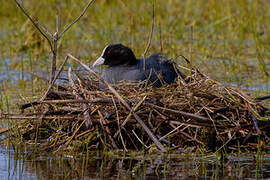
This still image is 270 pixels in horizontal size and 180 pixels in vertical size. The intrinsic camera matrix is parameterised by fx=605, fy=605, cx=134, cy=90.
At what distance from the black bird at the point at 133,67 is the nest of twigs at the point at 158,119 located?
25.0 inches

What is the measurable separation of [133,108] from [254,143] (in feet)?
3.28

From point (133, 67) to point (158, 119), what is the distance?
4.33 feet

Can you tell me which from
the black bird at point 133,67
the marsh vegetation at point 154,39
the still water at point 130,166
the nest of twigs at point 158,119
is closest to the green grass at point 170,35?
the marsh vegetation at point 154,39

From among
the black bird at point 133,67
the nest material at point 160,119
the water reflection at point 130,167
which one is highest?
the black bird at point 133,67

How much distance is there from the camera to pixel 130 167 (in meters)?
4.37

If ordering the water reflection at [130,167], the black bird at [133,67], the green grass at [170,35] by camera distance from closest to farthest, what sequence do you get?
the water reflection at [130,167] < the black bird at [133,67] < the green grass at [170,35]

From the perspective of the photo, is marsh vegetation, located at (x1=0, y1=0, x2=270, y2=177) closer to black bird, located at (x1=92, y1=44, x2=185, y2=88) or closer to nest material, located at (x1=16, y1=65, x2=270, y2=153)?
black bird, located at (x1=92, y1=44, x2=185, y2=88)

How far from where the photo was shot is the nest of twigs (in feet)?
15.5

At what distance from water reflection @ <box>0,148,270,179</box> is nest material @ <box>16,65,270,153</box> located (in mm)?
160

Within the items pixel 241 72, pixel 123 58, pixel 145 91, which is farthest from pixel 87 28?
pixel 145 91

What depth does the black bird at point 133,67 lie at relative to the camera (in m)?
5.74

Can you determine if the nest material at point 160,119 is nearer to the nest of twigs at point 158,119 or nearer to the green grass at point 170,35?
the nest of twigs at point 158,119

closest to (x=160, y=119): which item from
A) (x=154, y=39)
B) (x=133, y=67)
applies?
(x=133, y=67)

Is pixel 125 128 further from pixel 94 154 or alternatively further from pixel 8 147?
pixel 8 147
